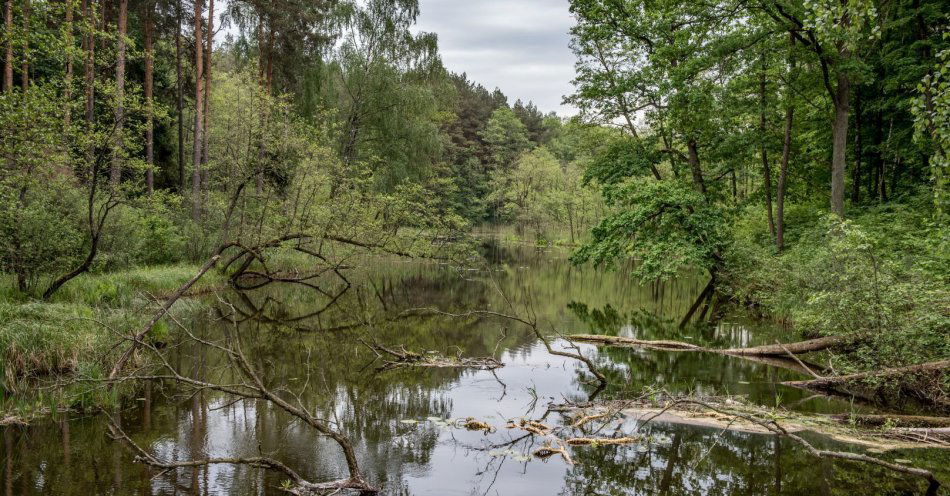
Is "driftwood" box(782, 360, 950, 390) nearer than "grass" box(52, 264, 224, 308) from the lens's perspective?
Yes

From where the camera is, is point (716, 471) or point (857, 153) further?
point (857, 153)

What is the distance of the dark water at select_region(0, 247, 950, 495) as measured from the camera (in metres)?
5.76

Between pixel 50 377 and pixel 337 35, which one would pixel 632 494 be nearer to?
pixel 50 377

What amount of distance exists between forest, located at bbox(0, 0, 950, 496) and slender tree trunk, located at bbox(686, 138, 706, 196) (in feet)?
0.52

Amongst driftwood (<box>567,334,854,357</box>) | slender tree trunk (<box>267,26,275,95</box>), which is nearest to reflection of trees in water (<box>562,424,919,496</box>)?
driftwood (<box>567,334,854,357</box>)

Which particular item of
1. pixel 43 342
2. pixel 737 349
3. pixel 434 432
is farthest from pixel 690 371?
pixel 43 342

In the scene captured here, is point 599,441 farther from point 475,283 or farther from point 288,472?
point 475,283

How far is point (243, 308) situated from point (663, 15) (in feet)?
47.8

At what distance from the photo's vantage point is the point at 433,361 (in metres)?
10.5

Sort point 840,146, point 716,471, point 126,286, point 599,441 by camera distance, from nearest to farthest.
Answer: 1. point 716,471
2. point 599,441
3. point 126,286
4. point 840,146

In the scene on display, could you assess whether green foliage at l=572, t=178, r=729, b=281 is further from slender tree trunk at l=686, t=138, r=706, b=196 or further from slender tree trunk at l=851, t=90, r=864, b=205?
slender tree trunk at l=851, t=90, r=864, b=205

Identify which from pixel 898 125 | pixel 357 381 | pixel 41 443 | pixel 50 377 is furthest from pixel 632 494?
pixel 898 125

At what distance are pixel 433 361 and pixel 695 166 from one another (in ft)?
43.2

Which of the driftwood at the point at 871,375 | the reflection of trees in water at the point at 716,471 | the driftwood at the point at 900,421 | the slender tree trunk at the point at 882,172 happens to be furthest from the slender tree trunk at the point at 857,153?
the reflection of trees in water at the point at 716,471
